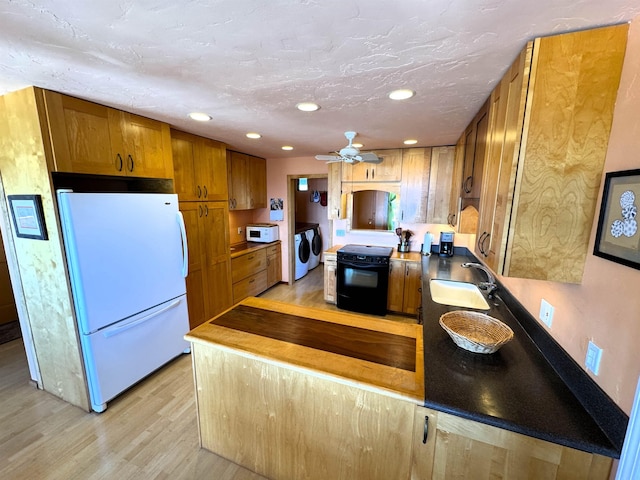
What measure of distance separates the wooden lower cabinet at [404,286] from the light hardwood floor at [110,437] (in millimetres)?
2521

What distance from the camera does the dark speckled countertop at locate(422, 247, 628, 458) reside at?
2.81 feet

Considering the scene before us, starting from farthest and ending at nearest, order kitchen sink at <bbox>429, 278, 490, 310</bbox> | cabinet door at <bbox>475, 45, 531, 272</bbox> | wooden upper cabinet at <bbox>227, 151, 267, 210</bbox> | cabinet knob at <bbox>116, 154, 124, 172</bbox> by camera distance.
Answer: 1. wooden upper cabinet at <bbox>227, 151, 267, 210</bbox>
2. kitchen sink at <bbox>429, 278, 490, 310</bbox>
3. cabinet knob at <bbox>116, 154, 124, 172</bbox>
4. cabinet door at <bbox>475, 45, 531, 272</bbox>

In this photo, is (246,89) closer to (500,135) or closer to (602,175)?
(500,135)

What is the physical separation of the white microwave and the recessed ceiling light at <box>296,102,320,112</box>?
8.88 feet

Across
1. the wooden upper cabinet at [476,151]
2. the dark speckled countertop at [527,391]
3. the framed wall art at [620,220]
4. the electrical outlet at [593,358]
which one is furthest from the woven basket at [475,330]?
the wooden upper cabinet at [476,151]

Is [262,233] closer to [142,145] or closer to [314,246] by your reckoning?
[314,246]

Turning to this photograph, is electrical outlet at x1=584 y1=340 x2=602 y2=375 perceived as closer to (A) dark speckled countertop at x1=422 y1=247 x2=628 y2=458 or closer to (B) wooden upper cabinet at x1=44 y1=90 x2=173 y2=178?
(A) dark speckled countertop at x1=422 y1=247 x2=628 y2=458

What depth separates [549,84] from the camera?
0.99 m

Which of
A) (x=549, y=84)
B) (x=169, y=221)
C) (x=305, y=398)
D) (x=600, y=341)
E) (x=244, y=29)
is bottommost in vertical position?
(x=305, y=398)

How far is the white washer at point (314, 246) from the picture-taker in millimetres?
5565

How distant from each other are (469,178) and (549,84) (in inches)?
41.4

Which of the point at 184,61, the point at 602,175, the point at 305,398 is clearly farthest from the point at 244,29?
the point at 305,398

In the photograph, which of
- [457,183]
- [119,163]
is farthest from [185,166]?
[457,183]

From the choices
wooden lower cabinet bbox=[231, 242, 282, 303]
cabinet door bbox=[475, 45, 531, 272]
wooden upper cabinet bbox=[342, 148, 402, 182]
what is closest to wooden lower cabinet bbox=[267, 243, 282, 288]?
wooden lower cabinet bbox=[231, 242, 282, 303]
